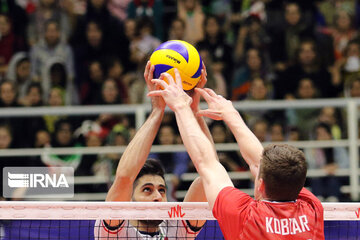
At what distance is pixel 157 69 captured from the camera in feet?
16.1

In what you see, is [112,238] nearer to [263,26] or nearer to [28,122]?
[28,122]

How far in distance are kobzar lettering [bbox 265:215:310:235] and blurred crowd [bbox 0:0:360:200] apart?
544 cm

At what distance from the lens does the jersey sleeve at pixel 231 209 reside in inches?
146

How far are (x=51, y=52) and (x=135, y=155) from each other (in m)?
7.75

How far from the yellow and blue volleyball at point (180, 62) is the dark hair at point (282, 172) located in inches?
54.1

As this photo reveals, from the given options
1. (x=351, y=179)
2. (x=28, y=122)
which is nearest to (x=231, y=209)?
(x=351, y=179)

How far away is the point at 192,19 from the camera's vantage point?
1224 cm

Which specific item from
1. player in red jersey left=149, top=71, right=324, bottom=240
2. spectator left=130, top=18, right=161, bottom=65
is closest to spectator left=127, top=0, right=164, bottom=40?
spectator left=130, top=18, right=161, bottom=65

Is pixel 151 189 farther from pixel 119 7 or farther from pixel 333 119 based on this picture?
pixel 119 7

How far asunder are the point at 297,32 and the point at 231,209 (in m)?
8.51

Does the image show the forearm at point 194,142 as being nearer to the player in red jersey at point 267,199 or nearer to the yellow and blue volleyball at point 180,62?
the player in red jersey at point 267,199

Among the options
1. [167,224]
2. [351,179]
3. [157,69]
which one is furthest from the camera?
[351,179]

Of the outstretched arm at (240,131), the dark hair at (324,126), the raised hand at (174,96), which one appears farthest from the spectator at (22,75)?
the raised hand at (174,96)

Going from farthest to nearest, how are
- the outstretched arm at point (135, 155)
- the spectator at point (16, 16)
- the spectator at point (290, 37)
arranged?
the spectator at point (16, 16), the spectator at point (290, 37), the outstretched arm at point (135, 155)
